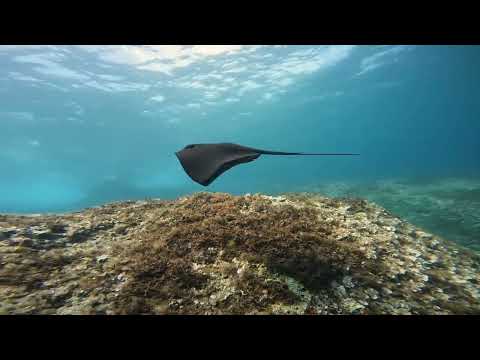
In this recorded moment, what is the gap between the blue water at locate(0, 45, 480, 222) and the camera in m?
30.4

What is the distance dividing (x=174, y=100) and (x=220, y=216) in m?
45.3

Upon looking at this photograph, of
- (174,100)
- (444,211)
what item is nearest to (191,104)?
(174,100)

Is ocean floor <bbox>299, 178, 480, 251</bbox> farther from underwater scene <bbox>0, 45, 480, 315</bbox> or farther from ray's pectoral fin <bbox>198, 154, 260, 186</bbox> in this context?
ray's pectoral fin <bbox>198, 154, 260, 186</bbox>

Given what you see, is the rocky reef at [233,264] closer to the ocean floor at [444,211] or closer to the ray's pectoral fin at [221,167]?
the ray's pectoral fin at [221,167]

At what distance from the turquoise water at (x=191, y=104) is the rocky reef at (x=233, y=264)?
10.2 meters

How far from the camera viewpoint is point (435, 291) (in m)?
3.65

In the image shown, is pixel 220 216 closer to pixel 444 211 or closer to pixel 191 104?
pixel 444 211

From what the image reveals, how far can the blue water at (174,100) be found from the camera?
30.4 metres

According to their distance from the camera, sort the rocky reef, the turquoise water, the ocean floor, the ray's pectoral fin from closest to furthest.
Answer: the rocky reef, the ray's pectoral fin, the ocean floor, the turquoise water

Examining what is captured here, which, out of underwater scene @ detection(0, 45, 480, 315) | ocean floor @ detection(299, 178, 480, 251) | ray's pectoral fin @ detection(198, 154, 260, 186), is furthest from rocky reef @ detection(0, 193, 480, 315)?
ocean floor @ detection(299, 178, 480, 251)

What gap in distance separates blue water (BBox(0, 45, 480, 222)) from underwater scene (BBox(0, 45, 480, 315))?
15.0 inches
